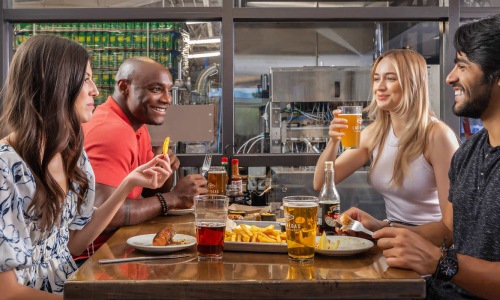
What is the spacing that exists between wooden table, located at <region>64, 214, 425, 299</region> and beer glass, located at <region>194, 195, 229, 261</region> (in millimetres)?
68

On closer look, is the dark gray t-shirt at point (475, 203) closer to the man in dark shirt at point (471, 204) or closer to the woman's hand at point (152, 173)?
the man in dark shirt at point (471, 204)

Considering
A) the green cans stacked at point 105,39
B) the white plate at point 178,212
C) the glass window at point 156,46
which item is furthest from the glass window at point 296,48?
the white plate at point 178,212

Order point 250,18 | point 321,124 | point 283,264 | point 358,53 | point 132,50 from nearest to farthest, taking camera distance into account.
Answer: point 283,264, point 250,18, point 132,50, point 321,124, point 358,53

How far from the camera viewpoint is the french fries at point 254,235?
1.63 meters

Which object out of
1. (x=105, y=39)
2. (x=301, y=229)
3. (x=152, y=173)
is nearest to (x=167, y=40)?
(x=105, y=39)

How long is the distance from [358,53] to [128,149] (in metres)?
6.93

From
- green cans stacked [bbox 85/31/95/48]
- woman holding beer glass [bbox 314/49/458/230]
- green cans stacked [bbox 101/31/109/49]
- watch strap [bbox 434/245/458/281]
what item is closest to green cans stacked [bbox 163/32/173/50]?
green cans stacked [bbox 101/31/109/49]

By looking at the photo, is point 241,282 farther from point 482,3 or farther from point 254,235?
point 482,3

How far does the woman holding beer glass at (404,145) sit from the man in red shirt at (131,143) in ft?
2.79

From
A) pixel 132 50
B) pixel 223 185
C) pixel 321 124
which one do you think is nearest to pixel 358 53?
pixel 321 124

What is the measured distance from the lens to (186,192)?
253 centimetres

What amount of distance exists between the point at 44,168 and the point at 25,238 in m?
0.21

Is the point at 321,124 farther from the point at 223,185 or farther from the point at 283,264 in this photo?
the point at 283,264

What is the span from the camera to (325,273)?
137 centimetres
